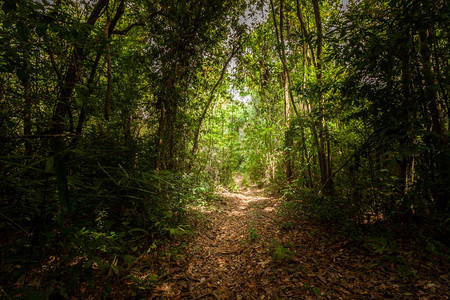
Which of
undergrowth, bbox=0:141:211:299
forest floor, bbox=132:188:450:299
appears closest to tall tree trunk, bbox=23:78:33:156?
undergrowth, bbox=0:141:211:299

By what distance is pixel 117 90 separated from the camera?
4.59 m

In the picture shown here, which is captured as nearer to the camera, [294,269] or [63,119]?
[63,119]

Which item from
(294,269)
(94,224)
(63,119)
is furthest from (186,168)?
(294,269)

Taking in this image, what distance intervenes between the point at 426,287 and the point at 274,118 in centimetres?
880

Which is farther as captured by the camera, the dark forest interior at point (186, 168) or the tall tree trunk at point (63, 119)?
the dark forest interior at point (186, 168)

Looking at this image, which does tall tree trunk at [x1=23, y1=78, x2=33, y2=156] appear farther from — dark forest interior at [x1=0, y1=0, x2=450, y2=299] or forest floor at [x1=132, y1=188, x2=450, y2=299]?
forest floor at [x1=132, y1=188, x2=450, y2=299]

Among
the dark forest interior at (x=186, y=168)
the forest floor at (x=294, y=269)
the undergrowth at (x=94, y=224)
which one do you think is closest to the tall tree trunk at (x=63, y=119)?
the dark forest interior at (x=186, y=168)

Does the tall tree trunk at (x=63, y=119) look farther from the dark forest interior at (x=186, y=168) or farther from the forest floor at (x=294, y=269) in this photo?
the forest floor at (x=294, y=269)

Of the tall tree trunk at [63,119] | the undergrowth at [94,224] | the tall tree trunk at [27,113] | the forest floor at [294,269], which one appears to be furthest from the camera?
the forest floor at [294,269]

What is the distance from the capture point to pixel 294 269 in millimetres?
3023

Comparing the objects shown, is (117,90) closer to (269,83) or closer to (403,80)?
(403,80)

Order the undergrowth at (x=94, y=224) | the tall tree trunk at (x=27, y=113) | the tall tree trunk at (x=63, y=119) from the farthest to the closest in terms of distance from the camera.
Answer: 1. the tall tree trunk at (x=27, y=113)
2. the undergrowth at (x=94, y=224)
3. the tall tree trunk at (x=63, y=119)

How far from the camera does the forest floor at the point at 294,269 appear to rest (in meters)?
2.42

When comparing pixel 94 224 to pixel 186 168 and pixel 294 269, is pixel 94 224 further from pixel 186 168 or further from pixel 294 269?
pixel 186 168
